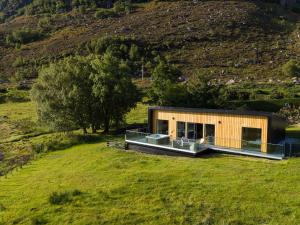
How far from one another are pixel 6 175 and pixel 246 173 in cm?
1541

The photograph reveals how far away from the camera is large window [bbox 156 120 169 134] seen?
3052 centimetres

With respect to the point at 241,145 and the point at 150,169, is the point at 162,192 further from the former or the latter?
the point at 241,145

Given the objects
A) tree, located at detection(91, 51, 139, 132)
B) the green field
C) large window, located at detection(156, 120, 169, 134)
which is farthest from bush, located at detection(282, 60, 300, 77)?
the green field

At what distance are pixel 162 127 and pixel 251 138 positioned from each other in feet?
24.3

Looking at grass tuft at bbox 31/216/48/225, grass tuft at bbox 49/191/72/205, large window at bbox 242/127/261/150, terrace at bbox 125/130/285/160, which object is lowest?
grass tuft at bbox 31/216/48/225

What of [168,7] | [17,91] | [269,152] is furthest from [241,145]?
[168,7]

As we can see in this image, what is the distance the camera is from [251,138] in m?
25.9

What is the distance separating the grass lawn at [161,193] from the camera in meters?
17.6

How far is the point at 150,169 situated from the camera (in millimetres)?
23922

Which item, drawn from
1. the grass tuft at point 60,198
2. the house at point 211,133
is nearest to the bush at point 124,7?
the house at point 211,133

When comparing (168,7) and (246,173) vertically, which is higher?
(168,7)

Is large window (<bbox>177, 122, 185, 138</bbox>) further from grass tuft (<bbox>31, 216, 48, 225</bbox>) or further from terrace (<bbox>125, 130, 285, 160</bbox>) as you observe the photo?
grass tuft (<bbox>31, 216, 48, 225</bbox>)

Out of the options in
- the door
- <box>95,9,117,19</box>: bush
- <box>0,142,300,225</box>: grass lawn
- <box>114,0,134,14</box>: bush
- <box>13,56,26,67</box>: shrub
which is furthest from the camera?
<box>114,0,134,14</box>: bush

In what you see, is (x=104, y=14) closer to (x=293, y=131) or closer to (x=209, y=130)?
(x=293, y=131)
